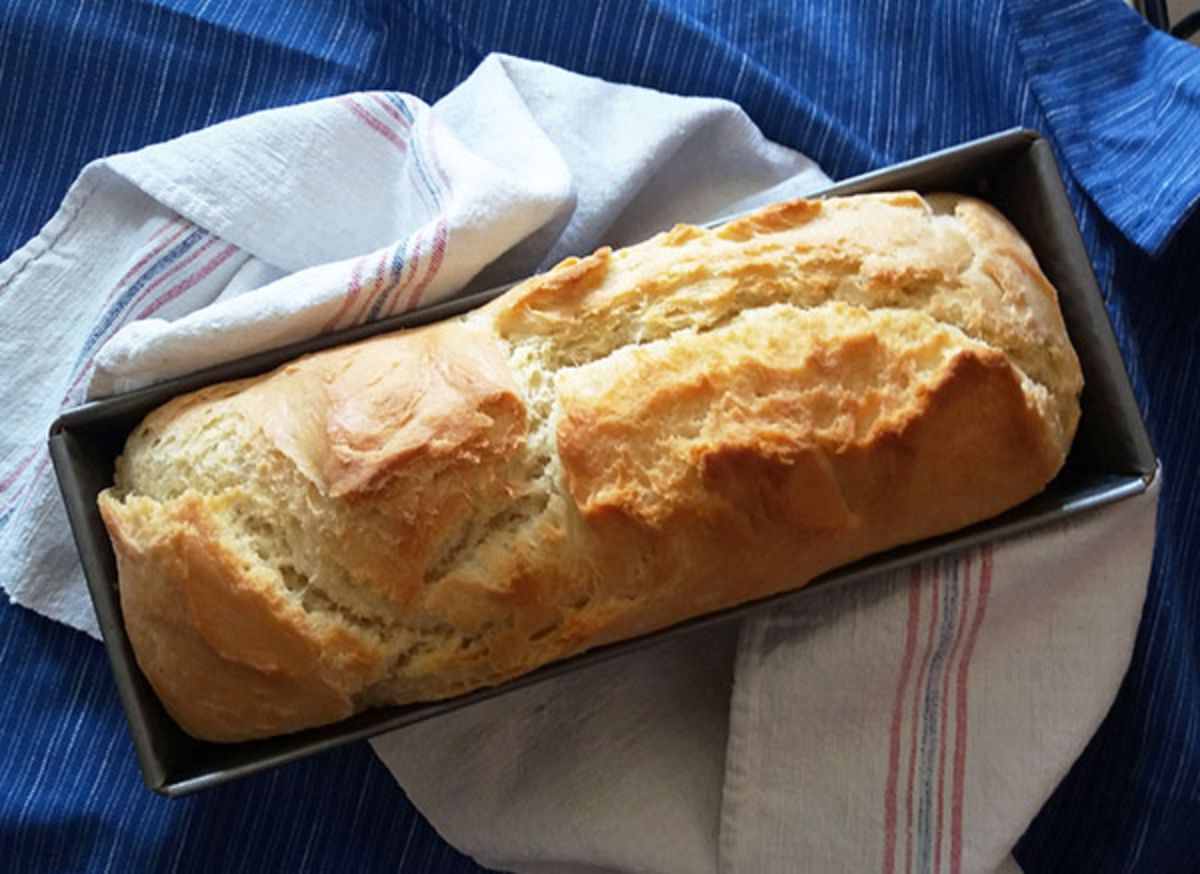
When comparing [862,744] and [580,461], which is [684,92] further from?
[862,744]

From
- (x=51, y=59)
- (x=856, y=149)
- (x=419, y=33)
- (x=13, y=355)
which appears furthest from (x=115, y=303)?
(x=856, y=149)

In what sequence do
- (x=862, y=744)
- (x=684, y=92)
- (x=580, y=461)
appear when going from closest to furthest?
(x=580, y=461)
(x=862, y=744)
(x=684, y=92)

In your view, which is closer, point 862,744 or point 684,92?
point 862,744

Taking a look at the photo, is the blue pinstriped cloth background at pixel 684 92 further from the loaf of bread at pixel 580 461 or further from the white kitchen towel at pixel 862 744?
the loaf of bread at pixel 580 461

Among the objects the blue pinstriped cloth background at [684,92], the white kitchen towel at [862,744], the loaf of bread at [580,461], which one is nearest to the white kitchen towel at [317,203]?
the blue pinstriped cloth background at [684,92]

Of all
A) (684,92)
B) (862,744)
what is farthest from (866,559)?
(684,92)

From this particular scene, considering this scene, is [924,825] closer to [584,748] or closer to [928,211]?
[584,748]

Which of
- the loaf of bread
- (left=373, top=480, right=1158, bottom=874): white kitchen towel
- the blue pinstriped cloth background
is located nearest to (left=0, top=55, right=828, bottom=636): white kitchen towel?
the blue pinstriped cloth background
